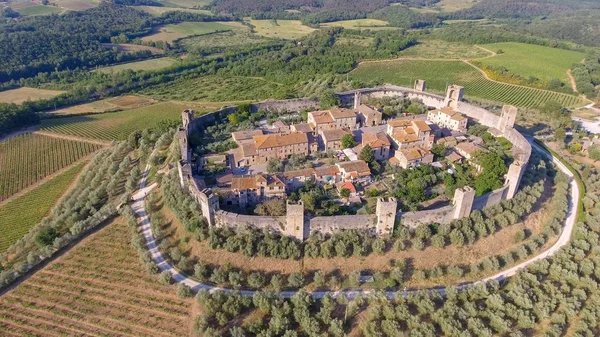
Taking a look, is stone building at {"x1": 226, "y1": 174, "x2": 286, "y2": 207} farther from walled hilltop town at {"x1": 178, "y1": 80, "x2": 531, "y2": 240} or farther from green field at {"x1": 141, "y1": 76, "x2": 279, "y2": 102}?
green field at {"x1": 141, "y1": 76, "x2": 279, "y2": 102}

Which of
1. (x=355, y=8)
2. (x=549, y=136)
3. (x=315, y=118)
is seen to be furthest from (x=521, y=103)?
(x=355, y=8)

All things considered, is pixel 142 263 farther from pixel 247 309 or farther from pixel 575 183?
pixel 575 183

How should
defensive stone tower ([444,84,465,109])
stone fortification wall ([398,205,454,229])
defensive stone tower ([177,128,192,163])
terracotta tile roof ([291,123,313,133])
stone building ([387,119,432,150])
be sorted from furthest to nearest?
defensive stone tower ([444,84,465,109]) → terracotta tile roof ([291,123,313,133]) → stone building ([387,119,432,150]) → defensive stone tower ([177,128,192,163]) → stone fortification wall ([398,205,454,229])

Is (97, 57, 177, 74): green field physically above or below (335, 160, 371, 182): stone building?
below

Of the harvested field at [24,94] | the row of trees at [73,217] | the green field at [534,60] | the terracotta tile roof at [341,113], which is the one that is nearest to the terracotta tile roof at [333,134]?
the terracotta tile roof at [341,113]

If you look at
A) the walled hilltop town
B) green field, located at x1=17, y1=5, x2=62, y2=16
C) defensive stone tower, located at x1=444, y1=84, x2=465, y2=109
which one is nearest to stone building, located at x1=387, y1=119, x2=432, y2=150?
the walled hilltop town

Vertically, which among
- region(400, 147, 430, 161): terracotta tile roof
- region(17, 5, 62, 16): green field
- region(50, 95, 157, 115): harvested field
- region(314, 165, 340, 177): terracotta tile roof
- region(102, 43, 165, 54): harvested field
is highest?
region(17, 5, 62, 16): green field
